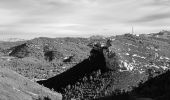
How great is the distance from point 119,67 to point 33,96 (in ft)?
211

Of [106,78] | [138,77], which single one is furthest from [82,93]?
[138,77]

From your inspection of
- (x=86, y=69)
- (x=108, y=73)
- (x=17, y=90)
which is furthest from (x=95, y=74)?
(x=17, y=90)

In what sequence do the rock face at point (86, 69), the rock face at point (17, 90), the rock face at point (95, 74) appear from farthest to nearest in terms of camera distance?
the rock face at point (86, 69) < the rock face at point (95, 74) < the rock face at point (17, 90)

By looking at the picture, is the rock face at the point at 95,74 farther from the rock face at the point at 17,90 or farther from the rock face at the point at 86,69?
the rock face at the point at 17,90

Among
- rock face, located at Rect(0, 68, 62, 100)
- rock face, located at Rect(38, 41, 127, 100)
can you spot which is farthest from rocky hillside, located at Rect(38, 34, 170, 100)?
rock face, located at Rect(0, 68, 62, 100)

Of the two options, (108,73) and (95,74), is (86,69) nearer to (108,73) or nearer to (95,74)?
(95,74)

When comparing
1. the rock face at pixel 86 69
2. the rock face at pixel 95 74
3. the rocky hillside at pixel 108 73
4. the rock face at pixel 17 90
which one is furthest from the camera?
the rock face at pixel 86 69

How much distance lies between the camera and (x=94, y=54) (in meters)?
198

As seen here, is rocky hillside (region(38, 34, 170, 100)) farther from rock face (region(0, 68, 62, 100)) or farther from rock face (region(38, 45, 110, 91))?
rock face (region(0, 68, 62, 100))

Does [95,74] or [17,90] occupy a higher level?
[17,90]

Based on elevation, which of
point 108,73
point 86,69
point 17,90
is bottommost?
point 86,69

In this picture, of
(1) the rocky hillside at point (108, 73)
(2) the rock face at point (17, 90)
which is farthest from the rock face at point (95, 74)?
(2) the rock face at point (17, 90)

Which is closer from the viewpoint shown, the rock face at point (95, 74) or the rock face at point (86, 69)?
the rock face at point (95, 74)

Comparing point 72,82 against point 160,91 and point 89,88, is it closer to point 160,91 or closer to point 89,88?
point 89,88
